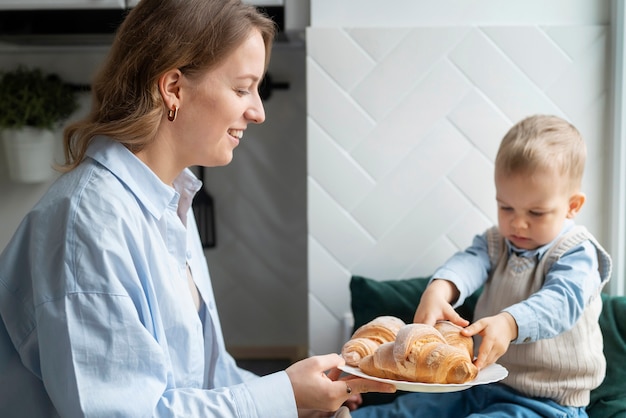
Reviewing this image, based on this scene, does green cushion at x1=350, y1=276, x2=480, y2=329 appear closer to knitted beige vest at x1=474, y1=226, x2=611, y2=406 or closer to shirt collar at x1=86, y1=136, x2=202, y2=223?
knitted beige vest at x1=474, y1=226, x2=611, y2=406

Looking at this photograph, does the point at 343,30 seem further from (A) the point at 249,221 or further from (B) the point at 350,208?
(A) the point at 249,221

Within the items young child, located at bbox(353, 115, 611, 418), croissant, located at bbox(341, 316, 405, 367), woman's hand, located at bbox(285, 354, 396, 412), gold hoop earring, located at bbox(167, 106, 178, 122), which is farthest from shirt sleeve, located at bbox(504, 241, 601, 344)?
gold hoop earring, located at bbox(167, 106, 178, 122)

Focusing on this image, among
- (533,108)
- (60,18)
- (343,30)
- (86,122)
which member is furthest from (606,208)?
(60,18)

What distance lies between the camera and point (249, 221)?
7.42 ft

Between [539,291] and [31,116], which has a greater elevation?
[31,116]

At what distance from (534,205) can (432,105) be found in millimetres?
474

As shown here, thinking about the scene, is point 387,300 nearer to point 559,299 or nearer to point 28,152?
point 559,299

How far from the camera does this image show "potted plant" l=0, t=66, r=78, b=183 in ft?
6.50

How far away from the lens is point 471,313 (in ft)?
5.16

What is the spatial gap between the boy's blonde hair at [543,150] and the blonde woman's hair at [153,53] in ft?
1.74

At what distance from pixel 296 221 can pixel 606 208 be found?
3.10 feet

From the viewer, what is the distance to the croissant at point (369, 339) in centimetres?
113

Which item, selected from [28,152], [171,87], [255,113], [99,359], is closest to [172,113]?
[171,87]

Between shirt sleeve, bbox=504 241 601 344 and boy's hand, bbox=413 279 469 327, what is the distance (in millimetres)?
104
